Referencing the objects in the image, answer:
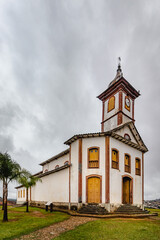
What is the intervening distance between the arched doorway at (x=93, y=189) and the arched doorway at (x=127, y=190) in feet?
11.9

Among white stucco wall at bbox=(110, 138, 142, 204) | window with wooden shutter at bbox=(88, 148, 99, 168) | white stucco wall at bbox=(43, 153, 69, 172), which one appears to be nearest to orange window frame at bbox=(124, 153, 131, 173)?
white stucco wall at bbox=(110, 138, 142, 204)

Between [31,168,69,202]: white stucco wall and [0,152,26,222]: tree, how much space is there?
276 inches

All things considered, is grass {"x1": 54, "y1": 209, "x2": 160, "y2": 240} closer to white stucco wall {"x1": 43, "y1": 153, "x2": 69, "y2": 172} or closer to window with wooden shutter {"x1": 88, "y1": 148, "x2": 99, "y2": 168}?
window with wooden shutter {"x1": 88, "y1": 148, "x2": 99, "y2": 168}

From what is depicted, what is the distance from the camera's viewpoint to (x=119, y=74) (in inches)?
1051

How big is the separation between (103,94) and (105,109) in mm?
2206

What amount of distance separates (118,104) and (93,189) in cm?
1083

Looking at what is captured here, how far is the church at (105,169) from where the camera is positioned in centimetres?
1595

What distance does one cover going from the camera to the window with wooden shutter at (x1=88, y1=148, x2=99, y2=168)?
16528 millimetres

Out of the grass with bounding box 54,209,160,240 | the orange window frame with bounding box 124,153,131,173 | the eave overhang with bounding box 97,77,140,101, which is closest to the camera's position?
the grass with bounding box 54,209,160,240

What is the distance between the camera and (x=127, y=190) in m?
18.8

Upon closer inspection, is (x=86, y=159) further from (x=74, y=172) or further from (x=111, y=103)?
(x=111, y=103)

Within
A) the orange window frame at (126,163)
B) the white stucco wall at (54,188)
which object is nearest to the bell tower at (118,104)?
the orange window frame at (126,163)

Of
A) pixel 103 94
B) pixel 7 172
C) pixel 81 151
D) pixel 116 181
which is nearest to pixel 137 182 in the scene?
pixel 116 181

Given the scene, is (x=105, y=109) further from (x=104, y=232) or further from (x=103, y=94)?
(x=104, y=232)
